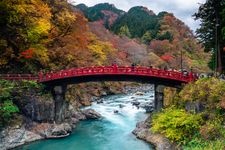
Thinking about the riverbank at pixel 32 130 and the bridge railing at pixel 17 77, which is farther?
the bridge railing at pixel 17 77

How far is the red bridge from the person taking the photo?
4409cm

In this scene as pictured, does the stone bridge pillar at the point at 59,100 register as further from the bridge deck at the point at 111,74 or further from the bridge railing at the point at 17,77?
the bridge railing at the point at 17,77

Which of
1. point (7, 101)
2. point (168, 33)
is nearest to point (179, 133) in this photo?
point (7, 101)

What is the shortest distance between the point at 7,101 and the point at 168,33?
91416 millimetres

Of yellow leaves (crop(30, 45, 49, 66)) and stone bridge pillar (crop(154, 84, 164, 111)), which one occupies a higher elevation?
yellow leaves (crop(30, 45, 49, 66))

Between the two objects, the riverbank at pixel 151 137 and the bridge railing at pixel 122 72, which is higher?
the bridge railing at pixel 122 72

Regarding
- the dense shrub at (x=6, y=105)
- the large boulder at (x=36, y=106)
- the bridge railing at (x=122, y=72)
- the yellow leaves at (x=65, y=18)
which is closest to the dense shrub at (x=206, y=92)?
the bridge railing at (x=122, y=72)

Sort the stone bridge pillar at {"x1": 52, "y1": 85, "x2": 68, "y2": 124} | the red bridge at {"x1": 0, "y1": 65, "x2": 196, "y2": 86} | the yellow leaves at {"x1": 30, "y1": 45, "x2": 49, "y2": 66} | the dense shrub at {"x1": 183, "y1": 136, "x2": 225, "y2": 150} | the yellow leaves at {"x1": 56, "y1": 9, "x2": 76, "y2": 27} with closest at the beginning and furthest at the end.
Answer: the dense shrub at {"x1": 183, "y1": 136, "x2": 225, "y2": 150} < the red bridge at {"x1": 0, "y1": 65, "x2": 196, "y2": 86} < the stone bridge pillar at {"x1": 52, "y1": 85, "x2": 68, "y2": 124} < the yellow leaves at {"x1": 30, "y1": 45, "x2": 49, "y2": 66} < the yellow leaves at {"x1": 56, "y1": 9, "x2": 76, "y2": 27}

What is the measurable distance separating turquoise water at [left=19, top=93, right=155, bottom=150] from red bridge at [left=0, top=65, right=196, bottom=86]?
667cm

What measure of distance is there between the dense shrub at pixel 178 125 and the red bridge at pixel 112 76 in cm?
566

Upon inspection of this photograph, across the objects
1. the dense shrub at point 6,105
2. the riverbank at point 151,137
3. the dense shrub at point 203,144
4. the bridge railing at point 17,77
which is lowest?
the riverbank at point 151,137

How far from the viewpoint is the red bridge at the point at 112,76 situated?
44.1m

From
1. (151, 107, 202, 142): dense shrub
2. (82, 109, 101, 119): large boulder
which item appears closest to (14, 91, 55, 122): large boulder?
(82, 109, 101, 119): large boulder

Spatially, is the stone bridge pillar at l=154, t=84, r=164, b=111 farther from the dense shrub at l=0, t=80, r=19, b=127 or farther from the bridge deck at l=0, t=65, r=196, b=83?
the dense shrub at l=0, t=80, r=19, b=127
